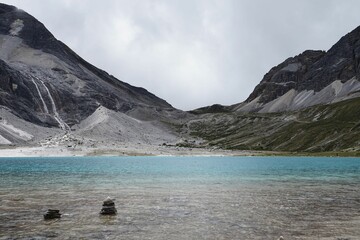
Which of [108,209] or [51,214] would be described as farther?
[108,209]

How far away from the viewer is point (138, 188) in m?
45.9

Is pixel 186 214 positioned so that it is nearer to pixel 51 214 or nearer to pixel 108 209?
pixel 108 209

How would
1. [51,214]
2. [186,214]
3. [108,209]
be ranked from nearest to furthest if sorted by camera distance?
[51,214], [108,209], [186,214]

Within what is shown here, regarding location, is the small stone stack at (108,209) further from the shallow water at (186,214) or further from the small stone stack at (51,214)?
the small stone stack at (51,214)

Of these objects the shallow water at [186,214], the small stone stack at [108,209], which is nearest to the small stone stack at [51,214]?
the shallow water at [186,214]

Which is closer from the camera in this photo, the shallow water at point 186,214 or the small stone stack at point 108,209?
the shallow water at point 186,214

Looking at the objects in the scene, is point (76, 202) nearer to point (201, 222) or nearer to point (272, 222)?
point (201, 222)

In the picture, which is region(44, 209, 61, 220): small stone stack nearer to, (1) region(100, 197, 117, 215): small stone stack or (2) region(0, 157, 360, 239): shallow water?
(2) region(0, 157, 360, 239): shallow water

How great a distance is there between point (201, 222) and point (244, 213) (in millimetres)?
4658

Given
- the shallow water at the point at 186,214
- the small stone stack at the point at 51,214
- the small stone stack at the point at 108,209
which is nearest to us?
the shallow water at the point at 186,214

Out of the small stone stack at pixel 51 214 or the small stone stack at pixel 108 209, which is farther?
the small stone stack at pixel 108 209

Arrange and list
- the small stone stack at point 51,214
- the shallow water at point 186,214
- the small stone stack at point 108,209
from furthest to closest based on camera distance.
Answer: the small stone stack at point 108,209
the small stone stack at point 51,214
the shallow water at point 186,214

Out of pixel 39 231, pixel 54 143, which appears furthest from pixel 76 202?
pixel 54 143

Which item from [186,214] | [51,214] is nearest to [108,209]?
[51,214]
